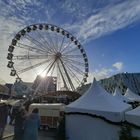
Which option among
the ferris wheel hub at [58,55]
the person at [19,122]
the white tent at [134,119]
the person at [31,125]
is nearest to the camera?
the person at [31,125]

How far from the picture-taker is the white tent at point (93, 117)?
11.3m

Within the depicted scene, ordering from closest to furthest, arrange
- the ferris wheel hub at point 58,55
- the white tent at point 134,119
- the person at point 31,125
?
the person at point 31,125, the white tent at point 134,119, the ferris wheel hub at point 58,55

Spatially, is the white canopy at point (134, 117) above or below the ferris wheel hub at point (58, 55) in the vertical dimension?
below

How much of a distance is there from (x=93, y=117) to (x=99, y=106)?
706 millimetres

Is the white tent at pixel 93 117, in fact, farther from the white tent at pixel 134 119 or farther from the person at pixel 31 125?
the person at pixel 31 125

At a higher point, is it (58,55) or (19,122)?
(58,55)

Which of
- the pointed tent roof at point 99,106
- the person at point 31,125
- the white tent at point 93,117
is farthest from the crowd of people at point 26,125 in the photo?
Answer: the pointed tent roof at point 99,106

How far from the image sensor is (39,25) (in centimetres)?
3497

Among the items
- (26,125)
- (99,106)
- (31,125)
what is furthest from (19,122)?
(99,106)

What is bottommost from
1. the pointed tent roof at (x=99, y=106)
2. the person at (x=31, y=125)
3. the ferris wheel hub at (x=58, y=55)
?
the person at (x=31, y=125)

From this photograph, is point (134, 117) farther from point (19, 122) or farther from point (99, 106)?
point (19, 122)

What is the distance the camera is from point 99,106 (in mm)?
12453

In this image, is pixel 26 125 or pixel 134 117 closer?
pixel 26 125

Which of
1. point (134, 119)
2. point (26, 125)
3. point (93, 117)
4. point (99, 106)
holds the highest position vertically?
point (99, 106)
